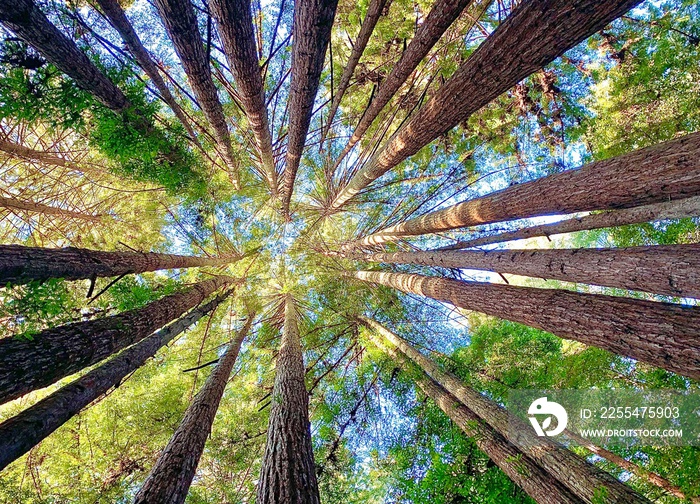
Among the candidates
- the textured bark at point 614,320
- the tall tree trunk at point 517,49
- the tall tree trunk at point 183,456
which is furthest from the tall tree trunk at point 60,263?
the textured bark at point 614,320

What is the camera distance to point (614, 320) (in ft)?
8.82

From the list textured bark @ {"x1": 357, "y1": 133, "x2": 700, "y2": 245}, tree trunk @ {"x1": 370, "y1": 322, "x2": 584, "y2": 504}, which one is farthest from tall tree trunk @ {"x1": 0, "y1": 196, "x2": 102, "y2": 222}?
tree trunk @ {"x1": 370, "y1": 322, "x2": 584, "y2": 504}

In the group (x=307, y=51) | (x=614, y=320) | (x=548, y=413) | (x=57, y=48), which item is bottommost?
(x=548, y=413)

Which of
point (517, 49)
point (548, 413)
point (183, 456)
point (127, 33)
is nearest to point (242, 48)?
point (127, 33)

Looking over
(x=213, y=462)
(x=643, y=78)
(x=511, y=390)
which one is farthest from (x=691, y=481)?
(x=213, y=462)

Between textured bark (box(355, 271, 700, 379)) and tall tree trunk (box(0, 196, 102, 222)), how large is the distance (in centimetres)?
766

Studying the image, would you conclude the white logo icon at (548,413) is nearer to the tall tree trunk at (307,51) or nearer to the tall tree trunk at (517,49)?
the tall tree trunk at (517,49)

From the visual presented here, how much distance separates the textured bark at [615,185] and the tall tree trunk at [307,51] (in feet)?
9.36

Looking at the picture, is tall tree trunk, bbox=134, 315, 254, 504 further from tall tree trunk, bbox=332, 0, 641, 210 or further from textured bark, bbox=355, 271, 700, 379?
tall tree trunk, bbox=332, 0, 641, 210

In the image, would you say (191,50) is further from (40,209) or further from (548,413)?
(548,413)

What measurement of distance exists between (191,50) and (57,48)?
4.23 feet

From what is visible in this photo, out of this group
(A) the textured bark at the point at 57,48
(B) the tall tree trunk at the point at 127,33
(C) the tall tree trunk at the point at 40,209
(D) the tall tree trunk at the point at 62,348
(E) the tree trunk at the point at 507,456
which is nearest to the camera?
(D) the tall tree trunk at the point at 62,348

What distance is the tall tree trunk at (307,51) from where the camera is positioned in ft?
7.98

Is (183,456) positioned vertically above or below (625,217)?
below
